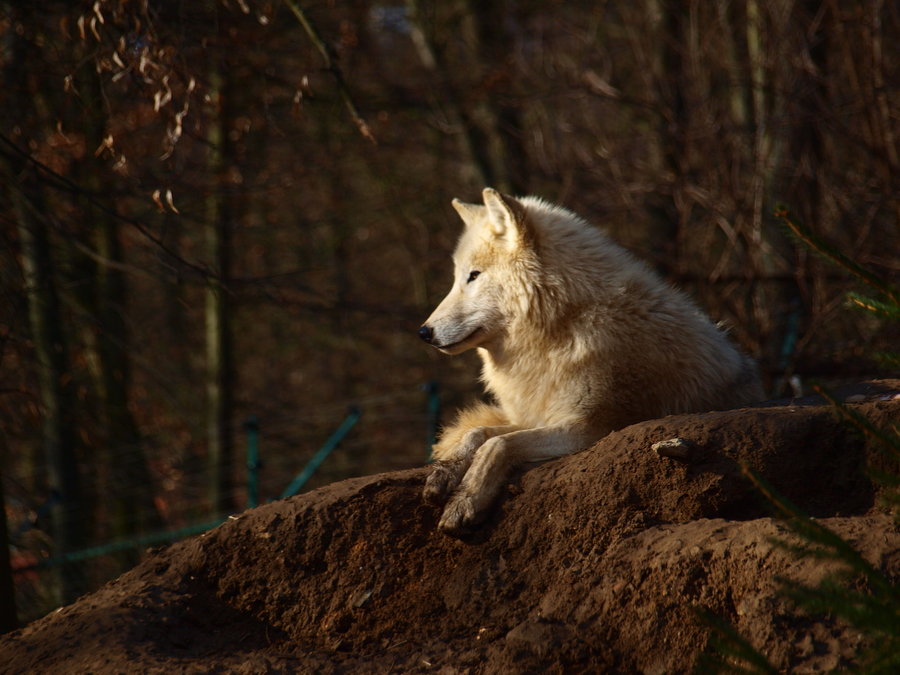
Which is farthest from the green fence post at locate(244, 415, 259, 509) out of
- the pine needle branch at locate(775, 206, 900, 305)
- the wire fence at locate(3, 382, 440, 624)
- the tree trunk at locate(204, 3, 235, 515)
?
the pine needle branch at locate(775, 206, 900, 305)

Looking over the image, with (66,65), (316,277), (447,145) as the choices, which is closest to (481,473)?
(66,65)

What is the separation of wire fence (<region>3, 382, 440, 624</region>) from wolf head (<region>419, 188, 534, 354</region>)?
2.91m

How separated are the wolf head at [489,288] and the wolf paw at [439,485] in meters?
0.89

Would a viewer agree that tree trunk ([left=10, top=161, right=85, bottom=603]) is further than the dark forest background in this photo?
Yes

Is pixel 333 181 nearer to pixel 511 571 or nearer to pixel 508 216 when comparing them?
pixel 508 216

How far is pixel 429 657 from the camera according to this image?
11.6 ft

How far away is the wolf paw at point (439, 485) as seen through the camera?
405cm

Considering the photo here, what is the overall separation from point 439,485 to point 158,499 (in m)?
9.52

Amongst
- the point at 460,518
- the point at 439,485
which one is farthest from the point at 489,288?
the point at 460,518

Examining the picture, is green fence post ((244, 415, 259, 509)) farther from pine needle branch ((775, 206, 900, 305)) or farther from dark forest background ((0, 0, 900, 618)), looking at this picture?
pine needle branch ((775, 206, 900, 305))

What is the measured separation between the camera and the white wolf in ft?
14.8

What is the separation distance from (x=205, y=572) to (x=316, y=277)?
14.9 meters

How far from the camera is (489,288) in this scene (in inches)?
195

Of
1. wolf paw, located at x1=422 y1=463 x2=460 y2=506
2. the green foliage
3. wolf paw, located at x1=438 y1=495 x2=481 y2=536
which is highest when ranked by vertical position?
the green foliage
